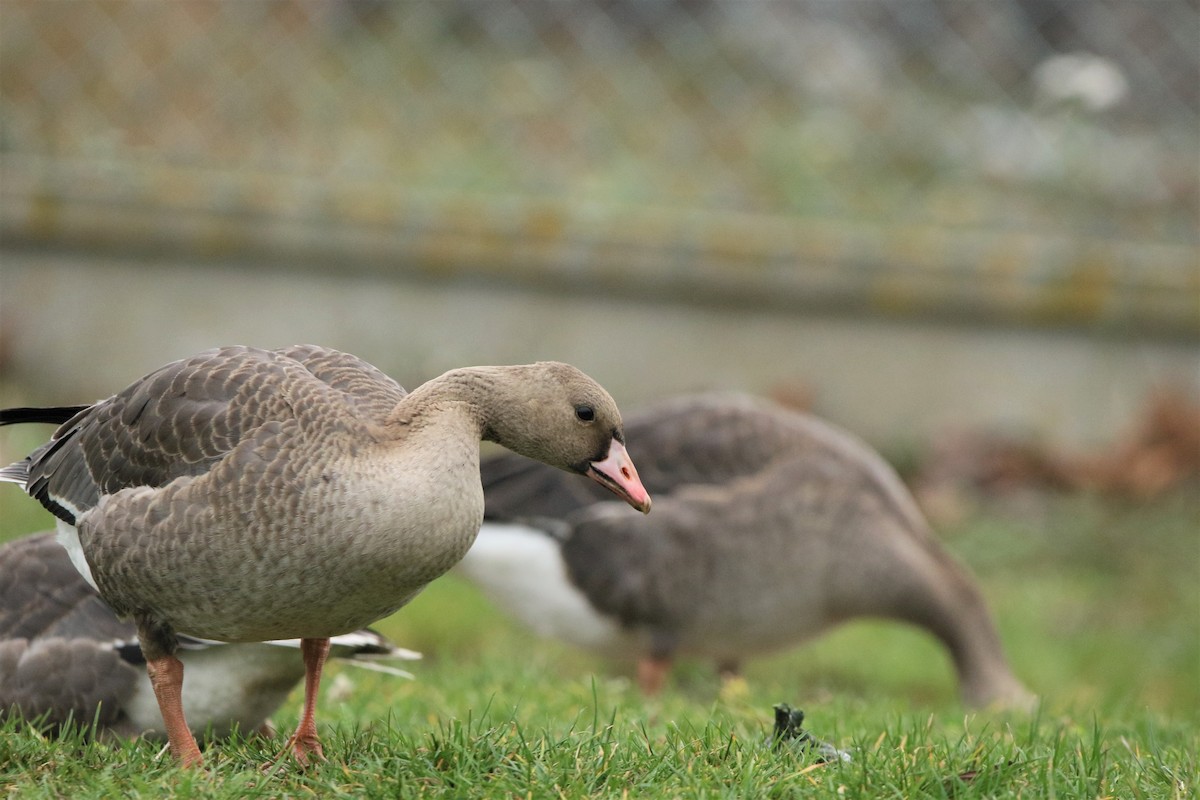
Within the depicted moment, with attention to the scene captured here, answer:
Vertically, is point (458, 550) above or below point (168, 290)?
above

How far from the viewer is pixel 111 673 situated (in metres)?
4.19

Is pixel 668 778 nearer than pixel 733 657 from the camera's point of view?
Yes

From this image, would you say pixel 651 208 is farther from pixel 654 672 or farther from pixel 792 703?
pixel 792 703

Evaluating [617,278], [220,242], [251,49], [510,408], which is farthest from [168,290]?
[510,408]

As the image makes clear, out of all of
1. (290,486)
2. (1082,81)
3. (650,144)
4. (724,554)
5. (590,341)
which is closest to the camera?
(290,486)

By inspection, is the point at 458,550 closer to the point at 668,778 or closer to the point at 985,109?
the point at 668,778

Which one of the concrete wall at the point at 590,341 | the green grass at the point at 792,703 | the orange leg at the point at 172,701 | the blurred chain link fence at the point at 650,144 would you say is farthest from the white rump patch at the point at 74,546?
the blurred chain link fence at the point at 650,144

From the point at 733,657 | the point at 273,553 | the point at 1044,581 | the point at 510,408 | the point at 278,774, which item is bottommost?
the point at 1044,581

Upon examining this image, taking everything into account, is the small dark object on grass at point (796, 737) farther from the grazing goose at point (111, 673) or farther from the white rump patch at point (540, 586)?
the white rump patch at point (540, 586)

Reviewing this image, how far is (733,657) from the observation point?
20.8ft

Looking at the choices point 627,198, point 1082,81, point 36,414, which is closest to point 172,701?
point 36,414

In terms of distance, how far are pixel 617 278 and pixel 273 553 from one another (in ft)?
23.9

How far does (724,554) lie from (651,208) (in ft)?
16.1

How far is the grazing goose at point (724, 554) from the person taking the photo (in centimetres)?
607
